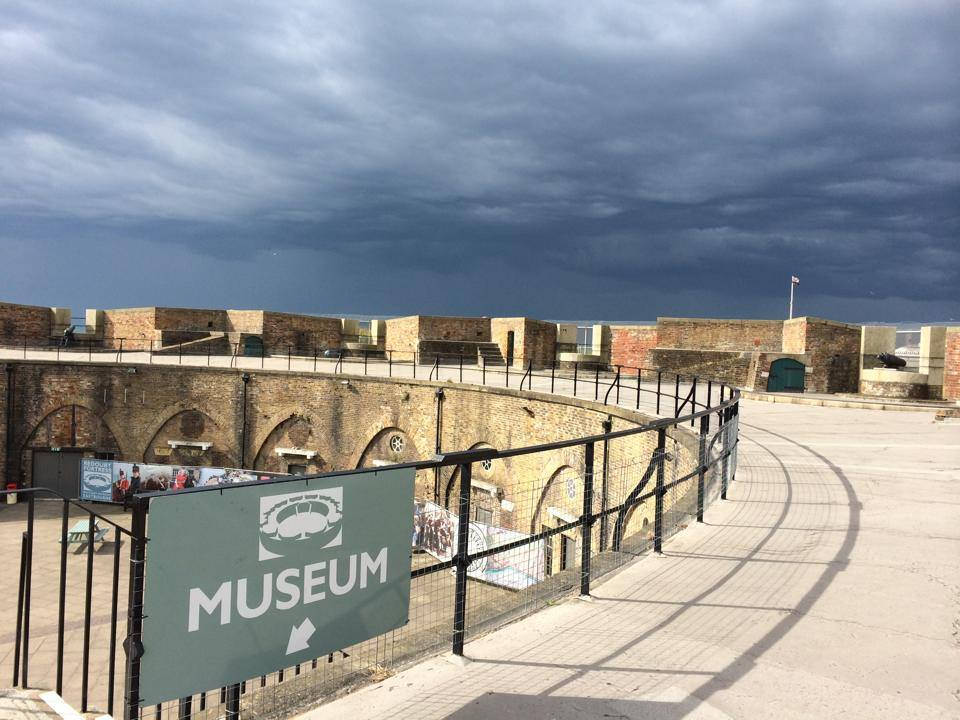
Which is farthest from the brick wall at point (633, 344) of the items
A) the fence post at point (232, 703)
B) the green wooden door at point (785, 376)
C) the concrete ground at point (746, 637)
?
the fence post at point (232, 703)

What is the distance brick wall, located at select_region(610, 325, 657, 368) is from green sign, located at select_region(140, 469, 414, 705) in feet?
70.0

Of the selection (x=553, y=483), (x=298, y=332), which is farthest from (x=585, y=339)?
(x=553, y=483)

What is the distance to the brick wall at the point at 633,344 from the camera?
79.3ft

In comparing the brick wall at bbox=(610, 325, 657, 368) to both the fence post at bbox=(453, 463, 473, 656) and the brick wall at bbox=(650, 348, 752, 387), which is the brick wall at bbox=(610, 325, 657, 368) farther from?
the fence post at bbox=(453, 463, 473, 656)

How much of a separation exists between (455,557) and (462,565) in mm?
53

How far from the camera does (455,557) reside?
10.8 feet

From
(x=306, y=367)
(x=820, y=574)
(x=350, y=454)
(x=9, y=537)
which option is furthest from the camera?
(x=306, y=367)

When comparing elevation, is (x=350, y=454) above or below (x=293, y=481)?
below

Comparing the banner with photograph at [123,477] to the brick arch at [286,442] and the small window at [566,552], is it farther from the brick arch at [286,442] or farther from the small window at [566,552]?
the small window at [566,552]

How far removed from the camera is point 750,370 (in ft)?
70.4

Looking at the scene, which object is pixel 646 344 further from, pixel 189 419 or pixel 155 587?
pixel 155 587

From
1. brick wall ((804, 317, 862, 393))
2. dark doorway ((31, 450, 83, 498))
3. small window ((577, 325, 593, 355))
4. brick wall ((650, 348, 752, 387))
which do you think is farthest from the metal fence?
small window ((577, 325, 593, 355))

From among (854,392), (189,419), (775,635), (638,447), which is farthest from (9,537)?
(854,392)

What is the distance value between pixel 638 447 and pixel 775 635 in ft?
24.4
